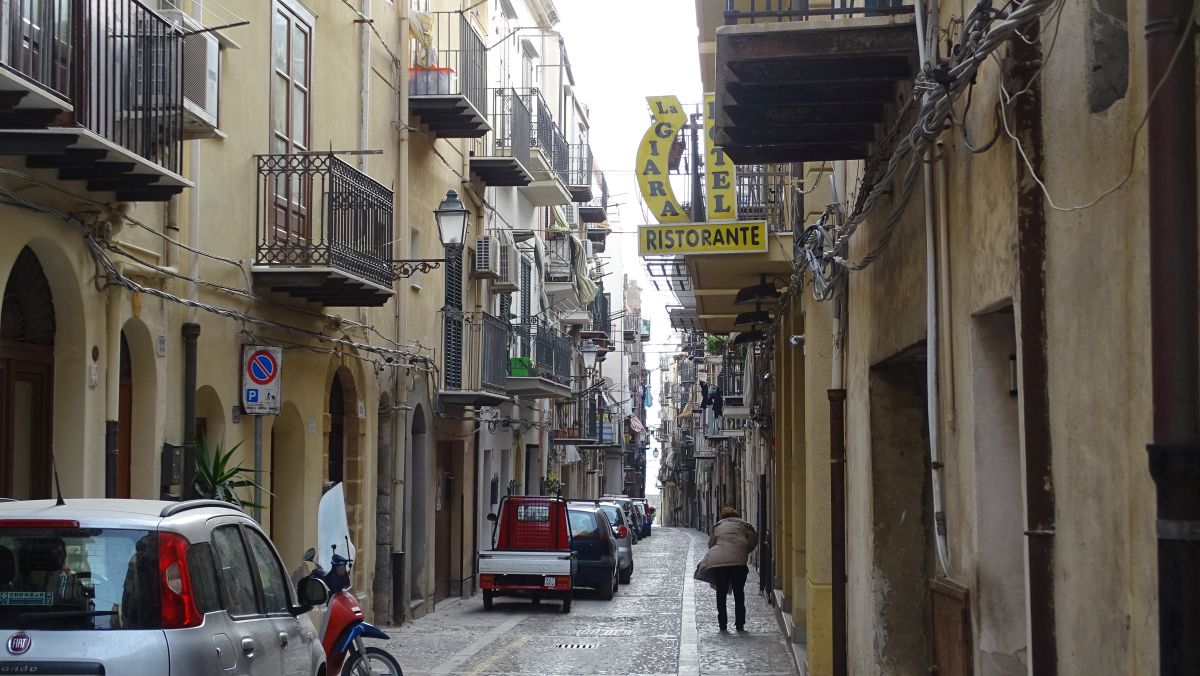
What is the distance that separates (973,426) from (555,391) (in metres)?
26.1

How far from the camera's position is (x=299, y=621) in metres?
8.14

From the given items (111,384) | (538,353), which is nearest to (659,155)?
(111,384)

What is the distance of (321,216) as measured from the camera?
15883 millimetres

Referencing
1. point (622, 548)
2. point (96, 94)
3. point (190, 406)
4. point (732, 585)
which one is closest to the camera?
point (96, 94)

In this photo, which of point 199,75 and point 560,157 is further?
point 560,157

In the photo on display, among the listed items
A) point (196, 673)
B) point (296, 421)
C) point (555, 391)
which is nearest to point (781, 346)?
point (296, 421)

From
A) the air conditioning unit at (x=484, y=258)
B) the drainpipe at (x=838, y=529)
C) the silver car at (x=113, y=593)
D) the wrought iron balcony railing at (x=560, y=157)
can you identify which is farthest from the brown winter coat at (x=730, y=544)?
the wrought iron balcony railing at (x=560, y=157)

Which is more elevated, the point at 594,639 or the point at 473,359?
the point at 473,359

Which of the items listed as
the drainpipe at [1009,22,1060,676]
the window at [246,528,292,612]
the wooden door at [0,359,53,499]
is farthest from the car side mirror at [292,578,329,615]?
the drainpipe at [1009,22,1060,676]

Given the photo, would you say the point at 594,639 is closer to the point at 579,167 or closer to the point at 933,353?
the point at 933,353

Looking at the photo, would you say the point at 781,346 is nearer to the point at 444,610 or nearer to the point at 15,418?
the point at 444,610

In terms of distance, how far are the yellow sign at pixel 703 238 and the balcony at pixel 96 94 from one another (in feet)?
19.2

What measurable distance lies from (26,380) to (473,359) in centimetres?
1464

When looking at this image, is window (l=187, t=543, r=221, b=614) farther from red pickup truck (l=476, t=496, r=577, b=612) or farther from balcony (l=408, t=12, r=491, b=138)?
red pickup truck (l=476, t=496, r=577, b=612)
